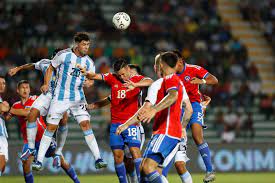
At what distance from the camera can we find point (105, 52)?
2088cm

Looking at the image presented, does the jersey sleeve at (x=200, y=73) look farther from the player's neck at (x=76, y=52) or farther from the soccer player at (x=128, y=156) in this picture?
the player's neck at (x=76, y=52)

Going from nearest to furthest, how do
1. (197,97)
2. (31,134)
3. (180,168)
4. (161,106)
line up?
(161,106) < (180,168) < (31,134) < (197,97)

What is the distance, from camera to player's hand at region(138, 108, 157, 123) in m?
8.29

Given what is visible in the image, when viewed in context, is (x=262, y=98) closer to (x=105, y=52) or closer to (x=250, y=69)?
(x=250, y=69)

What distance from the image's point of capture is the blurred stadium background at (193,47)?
18375mm

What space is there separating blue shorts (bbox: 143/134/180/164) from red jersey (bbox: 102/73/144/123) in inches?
102

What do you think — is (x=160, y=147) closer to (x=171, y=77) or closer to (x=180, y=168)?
(x=171, y=77)

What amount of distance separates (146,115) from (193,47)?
A: 13671 mm

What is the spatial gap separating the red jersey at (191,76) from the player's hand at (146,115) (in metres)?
3.40

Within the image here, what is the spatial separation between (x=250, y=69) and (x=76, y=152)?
308 inches

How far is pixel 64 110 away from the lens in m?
11.5

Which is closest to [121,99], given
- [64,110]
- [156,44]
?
[64,110]

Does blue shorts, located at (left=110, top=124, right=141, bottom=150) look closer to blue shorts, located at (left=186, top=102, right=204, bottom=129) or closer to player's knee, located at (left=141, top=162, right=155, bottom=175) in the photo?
blue shorts, located at (left=186, top=102, right=204, bottom=129)

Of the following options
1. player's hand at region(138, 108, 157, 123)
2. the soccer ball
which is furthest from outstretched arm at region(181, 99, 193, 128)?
the soccer ball
